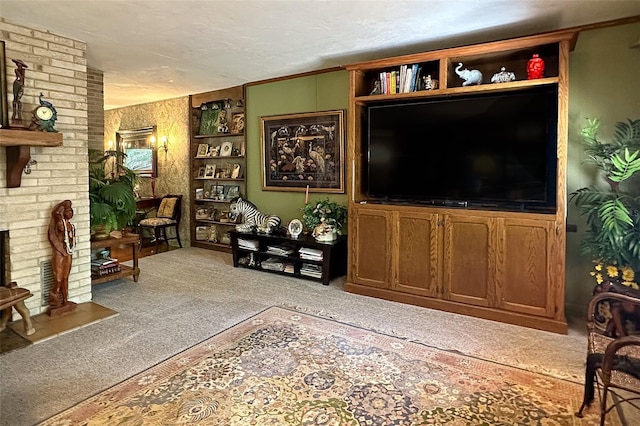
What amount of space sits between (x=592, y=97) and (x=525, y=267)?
1596 mm

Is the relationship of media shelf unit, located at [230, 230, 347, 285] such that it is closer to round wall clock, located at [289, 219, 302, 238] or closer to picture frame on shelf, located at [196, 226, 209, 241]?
round wall clock, located at [289, 219, 302, 238]

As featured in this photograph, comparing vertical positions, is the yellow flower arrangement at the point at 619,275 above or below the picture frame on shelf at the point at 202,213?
below

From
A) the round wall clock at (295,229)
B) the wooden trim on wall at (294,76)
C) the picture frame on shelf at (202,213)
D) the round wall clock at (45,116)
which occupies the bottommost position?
the round wall clock at (295,229)

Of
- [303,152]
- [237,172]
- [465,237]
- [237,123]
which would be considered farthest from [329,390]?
[237,123]

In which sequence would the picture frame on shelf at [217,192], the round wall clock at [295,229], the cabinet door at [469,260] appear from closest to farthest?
the cabinet door at [469,260]
the round wall clock at [295,229]
the picture frame on shelf at [217,192]

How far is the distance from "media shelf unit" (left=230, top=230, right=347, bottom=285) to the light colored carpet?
A: 0.16 m

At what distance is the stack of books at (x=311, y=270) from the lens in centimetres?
443

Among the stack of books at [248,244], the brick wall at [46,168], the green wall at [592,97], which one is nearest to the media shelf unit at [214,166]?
the stack of books at [248,244]

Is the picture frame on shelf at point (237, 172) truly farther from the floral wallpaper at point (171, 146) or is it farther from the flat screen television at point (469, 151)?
the flat screen television at point (469, 151)

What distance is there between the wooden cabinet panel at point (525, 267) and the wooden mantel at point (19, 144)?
3781 mm

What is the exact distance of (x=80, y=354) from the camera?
8.80ft

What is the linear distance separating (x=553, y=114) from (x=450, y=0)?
124 centimetres

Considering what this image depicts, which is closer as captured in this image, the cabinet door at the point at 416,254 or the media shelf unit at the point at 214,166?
the cabinet door at the point at 416,254

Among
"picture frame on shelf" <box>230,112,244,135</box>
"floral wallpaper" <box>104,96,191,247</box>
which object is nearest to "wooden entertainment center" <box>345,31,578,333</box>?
"picture frame on shelf" <box>230,112,244,135</box>
